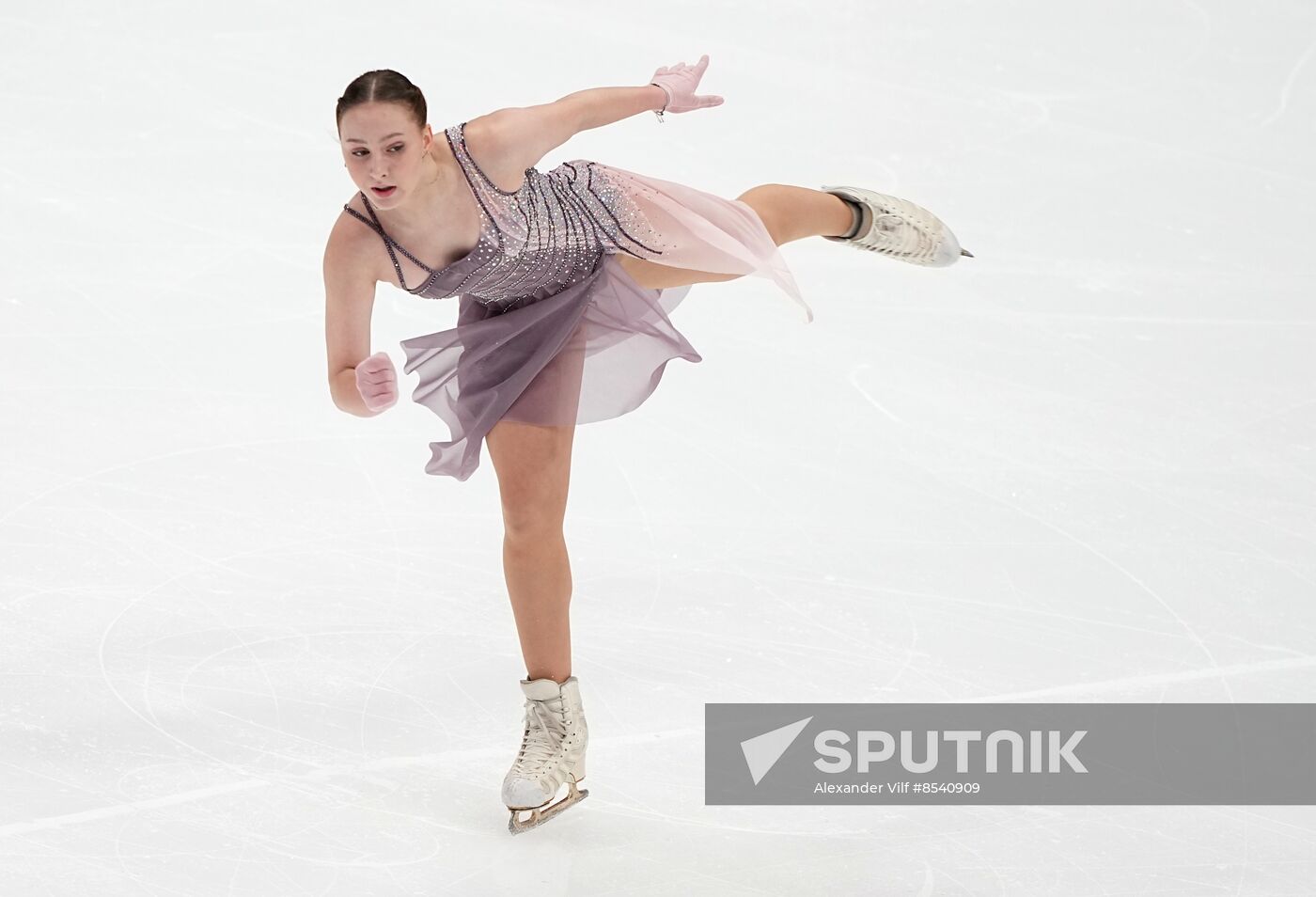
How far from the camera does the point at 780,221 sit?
3.73 m

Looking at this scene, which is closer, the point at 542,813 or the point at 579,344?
the point at 542,813

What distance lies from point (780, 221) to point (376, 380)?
1299 millimetres

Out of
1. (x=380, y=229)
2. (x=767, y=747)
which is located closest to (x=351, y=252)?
(x=380, y=229)

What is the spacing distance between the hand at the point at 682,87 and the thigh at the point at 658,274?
1.04 feet

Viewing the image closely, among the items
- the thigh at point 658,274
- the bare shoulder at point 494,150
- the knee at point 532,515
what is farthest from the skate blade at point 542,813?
the bare shoulder at point 494,150

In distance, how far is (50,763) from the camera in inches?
132

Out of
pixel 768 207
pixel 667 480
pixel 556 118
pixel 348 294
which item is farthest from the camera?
pixel 667 480

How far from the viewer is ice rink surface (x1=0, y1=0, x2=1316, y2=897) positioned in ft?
10.6

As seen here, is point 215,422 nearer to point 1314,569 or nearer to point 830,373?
point 830,373

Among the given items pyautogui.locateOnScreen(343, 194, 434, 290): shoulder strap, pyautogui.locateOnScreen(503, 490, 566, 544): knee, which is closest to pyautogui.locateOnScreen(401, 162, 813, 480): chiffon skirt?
pyautogui.locateOnScreen(503, 490, 566, 544): knee

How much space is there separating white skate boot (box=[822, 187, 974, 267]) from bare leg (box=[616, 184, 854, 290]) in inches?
1.9

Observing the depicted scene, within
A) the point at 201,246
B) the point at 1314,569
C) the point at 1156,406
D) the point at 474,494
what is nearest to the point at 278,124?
the point at 201,246

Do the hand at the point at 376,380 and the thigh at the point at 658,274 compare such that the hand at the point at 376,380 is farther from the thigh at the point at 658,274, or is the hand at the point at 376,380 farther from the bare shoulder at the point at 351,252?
the thigh at the point at 658,274

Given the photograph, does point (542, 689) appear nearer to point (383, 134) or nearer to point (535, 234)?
point (535, 234)
